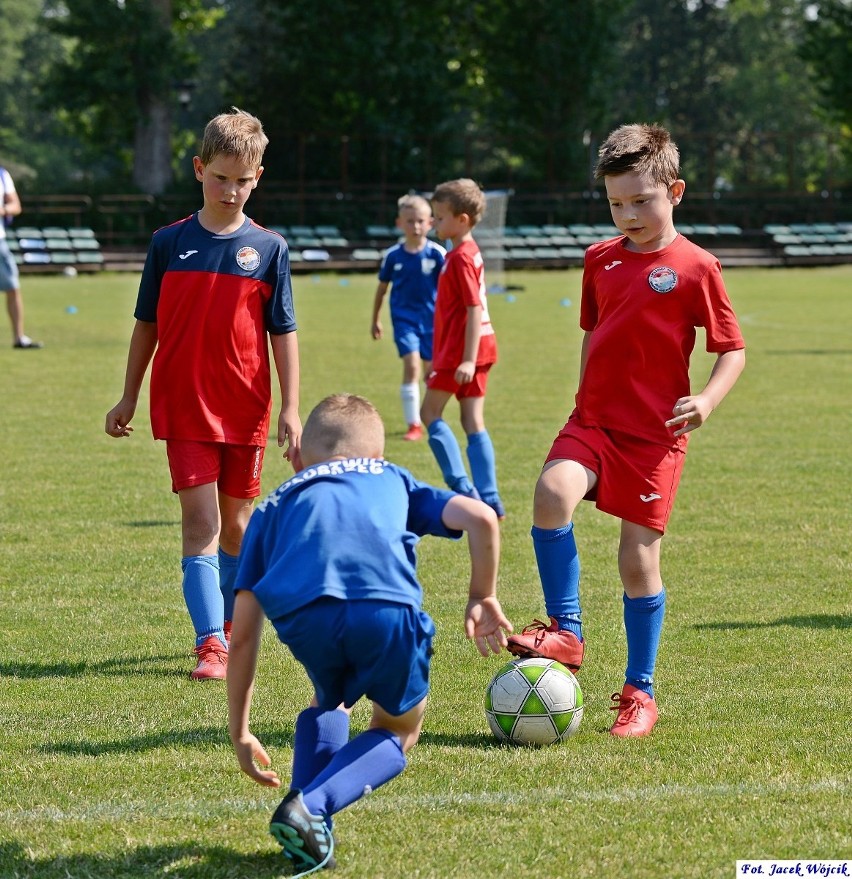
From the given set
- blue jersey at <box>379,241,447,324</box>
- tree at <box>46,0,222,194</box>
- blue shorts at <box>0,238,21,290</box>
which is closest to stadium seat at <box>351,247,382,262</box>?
tree at <box>46,0,222,194</box>

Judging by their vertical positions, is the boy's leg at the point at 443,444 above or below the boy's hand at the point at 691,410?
below

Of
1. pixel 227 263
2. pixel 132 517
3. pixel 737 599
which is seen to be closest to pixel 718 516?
pixel 737 599

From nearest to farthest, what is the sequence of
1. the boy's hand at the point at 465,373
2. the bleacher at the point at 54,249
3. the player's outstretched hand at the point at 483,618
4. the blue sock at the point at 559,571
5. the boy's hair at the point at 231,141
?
the player's outstretched hand at the point at 483,618
the blue sock at the point at 559,571
the boy's hair at the point at 231,141
the boy's hand at the point at 465,373
the bleacher at the point at 54,249

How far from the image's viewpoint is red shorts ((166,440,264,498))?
4891mm

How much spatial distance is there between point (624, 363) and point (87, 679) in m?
2.22

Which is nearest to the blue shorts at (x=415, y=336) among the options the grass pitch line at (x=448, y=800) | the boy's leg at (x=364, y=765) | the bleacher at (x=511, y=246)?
the grass pitch line at (x=448, y=800)

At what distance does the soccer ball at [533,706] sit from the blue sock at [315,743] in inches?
34.9

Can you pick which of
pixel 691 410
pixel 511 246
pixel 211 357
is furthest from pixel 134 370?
pixel 511 246

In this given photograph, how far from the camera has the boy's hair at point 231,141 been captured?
4684 mm

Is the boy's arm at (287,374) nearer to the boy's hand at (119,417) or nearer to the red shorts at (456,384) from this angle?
the boy's hand at (119,417)

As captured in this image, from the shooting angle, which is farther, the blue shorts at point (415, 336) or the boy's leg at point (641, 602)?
the blue shorts at point (415, 336)

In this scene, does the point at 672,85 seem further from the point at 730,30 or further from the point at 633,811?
the point at 633,811

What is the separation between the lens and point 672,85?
6681 cm

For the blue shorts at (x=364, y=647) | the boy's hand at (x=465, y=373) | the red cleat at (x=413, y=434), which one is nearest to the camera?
the blue shorts at (x=364, y=647)
